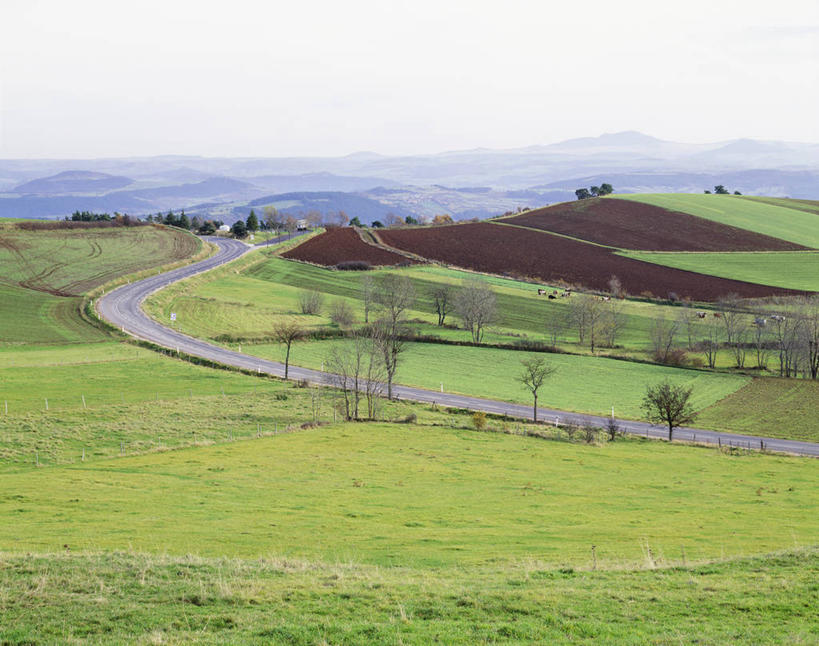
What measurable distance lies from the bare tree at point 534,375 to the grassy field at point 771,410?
13.9m

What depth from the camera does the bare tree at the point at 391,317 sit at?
65.4 m

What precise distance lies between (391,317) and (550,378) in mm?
23438

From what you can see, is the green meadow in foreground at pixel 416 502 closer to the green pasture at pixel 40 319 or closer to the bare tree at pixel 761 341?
the bare tree at pixel 761 341

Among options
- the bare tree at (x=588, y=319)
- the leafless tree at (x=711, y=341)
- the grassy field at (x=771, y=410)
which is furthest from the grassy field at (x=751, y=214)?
the grassy field at (x=771, y=410)

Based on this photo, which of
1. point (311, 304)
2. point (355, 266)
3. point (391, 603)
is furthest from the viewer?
point (355, 266)

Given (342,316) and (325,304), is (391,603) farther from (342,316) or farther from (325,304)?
(325,304)

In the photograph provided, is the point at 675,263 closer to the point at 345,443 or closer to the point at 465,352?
the point at 465,352

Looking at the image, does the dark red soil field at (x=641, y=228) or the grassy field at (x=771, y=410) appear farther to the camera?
the dark red soil field at (x=641, y=228)

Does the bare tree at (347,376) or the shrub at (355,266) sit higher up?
the shrub at (355,266)

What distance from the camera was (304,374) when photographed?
7062cm

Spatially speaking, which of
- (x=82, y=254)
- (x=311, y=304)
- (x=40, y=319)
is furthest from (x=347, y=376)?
(x=82, y=254)

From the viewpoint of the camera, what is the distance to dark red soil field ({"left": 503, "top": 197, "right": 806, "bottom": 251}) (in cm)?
14538

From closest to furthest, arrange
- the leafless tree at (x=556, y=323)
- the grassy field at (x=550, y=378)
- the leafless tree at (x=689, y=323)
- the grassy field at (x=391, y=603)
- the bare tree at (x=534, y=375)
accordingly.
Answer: the grassy field at (x=391, y=603) → the bare tree at (x=534, y=375) → the grassy field at (x=550, y=378) → the leafless tree at (x=689, y=323) → the leafless tree at (x=556, y=323)

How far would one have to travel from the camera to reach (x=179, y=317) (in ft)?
305
